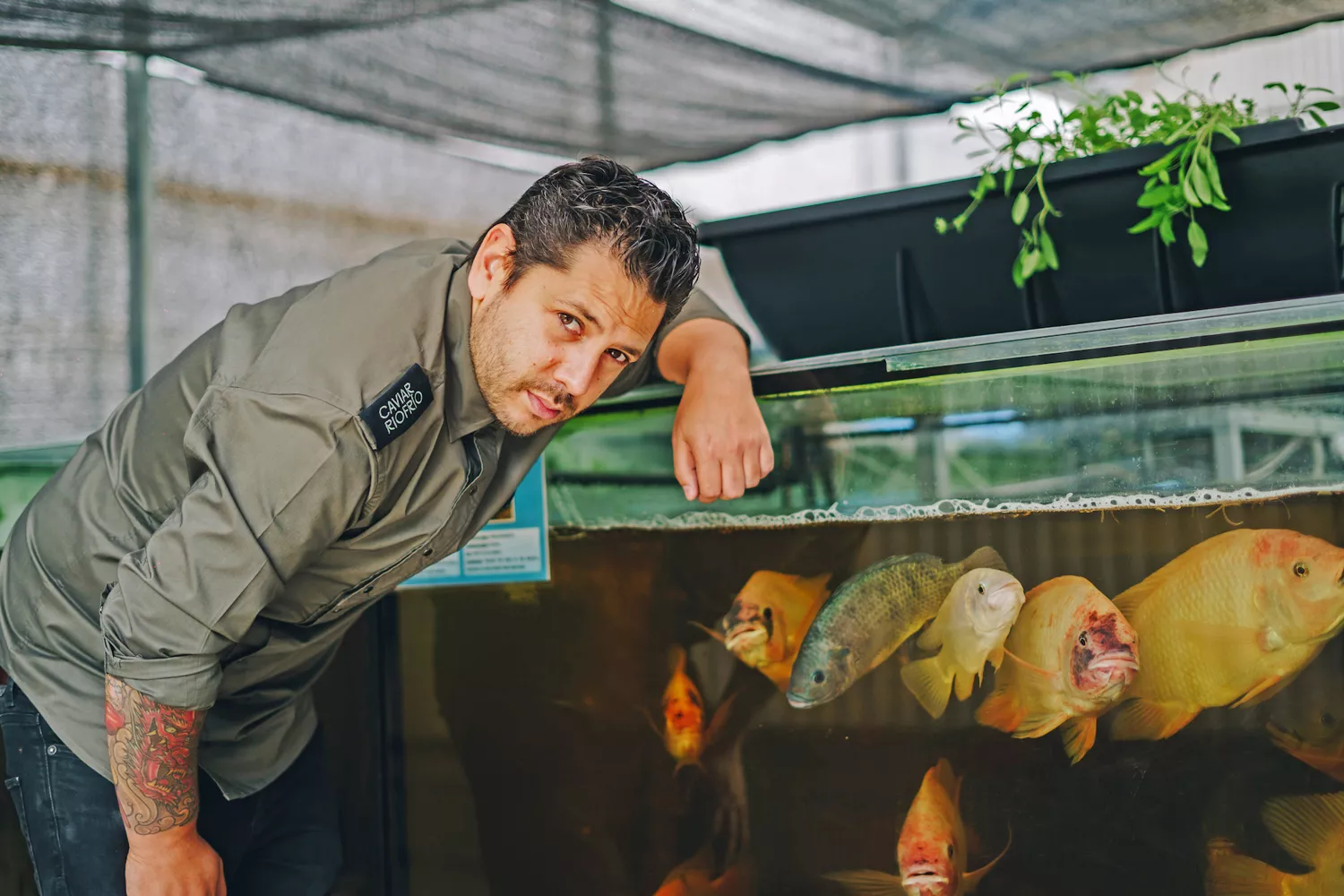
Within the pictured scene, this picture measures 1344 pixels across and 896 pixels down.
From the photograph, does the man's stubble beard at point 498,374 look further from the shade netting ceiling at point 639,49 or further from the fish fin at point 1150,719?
the shade netting ceiling at point 639,49

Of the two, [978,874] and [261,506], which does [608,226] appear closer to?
[261,506]

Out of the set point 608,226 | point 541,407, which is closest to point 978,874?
point 541,407

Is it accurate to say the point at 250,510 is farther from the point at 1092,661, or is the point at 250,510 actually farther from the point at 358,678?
the point at 1092,661

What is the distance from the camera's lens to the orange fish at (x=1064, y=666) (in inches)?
41.9

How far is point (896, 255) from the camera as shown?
1377 mm

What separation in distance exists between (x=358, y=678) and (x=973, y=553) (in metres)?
0.90

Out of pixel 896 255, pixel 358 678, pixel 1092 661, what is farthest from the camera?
pixel 358 678

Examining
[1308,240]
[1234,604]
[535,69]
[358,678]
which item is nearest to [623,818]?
[358,678]

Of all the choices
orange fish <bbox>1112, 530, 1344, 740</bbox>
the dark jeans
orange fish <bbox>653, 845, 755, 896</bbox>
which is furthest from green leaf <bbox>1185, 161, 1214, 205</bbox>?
the dark jeans

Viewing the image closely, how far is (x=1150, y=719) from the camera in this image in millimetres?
1042

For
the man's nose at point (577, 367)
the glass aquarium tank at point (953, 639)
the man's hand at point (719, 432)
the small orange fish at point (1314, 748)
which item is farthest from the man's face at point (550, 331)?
the small orange fish at point (1314, 748)

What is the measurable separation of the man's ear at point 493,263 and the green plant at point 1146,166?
1.81 ft

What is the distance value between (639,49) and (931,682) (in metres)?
1.09

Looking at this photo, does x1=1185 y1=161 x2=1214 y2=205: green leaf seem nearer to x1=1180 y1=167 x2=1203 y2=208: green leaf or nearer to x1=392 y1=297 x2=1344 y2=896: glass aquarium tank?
x1=1180 y1=167 x2=1203 y2=208: green leaf
